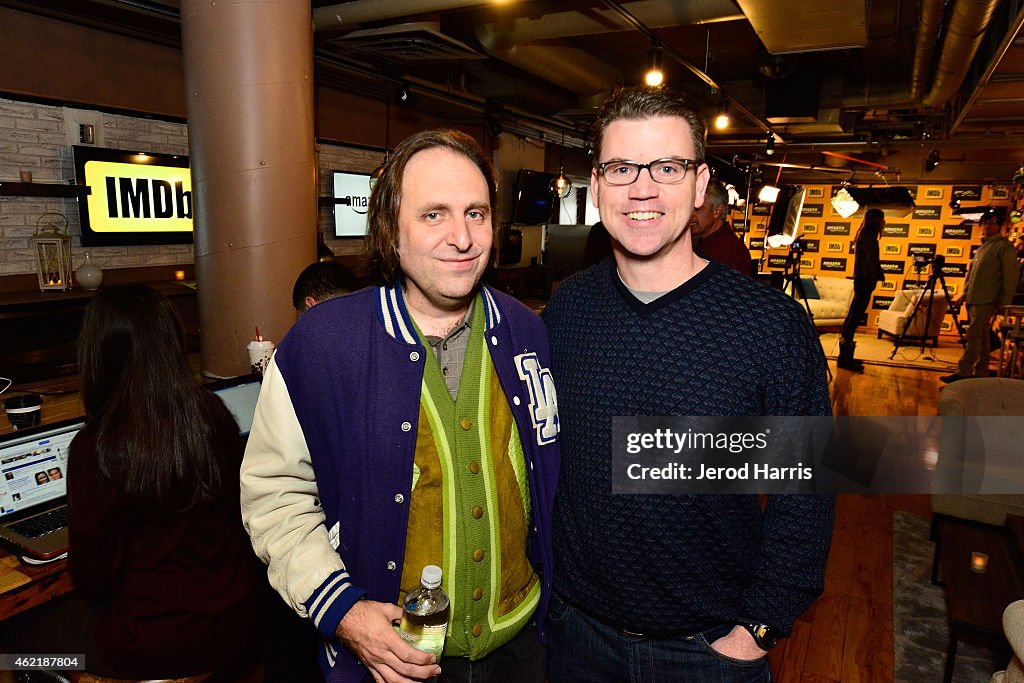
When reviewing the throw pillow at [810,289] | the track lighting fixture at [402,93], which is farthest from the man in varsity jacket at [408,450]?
the throw pillow at [810,289]

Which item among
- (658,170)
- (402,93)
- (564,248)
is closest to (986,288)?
(564,248)

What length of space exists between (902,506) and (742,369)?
4.32 meters

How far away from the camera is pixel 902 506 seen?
480cm

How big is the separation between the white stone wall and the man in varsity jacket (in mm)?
4471

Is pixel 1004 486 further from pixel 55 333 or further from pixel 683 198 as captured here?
pixel 55 333

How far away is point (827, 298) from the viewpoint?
516 inches

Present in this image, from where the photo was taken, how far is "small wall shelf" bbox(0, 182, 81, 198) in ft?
14.1

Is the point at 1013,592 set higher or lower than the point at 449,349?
lower

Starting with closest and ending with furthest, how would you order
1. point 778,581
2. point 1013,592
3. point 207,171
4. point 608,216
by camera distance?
point 778,581 → point 608,216 → point 1013,592 → point 207,171

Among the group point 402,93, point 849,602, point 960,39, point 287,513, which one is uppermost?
point 960,39

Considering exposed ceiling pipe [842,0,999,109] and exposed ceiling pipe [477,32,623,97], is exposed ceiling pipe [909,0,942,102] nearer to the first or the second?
exposed ceiling pipe [842,0,999,109]

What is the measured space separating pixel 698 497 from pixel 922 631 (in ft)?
8.87

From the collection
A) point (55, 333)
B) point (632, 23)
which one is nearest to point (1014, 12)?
point (632, 23)

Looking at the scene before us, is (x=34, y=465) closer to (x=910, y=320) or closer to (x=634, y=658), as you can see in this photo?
(x=634, y=658)
